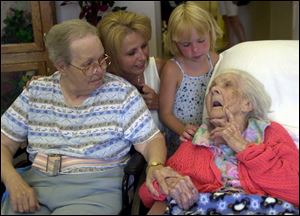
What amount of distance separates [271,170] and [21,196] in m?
0.73

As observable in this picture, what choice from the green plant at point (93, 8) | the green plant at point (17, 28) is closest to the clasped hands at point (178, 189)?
the green plant at point (17, 28)

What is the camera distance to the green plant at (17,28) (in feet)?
6.87

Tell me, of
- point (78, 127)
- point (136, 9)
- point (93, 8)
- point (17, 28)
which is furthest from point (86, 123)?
point (136, 9)

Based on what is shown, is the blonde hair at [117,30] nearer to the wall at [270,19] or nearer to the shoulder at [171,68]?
the shoulder at [171,68]

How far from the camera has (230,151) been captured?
1.29 m

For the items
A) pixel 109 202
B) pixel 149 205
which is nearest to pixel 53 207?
pixel 109 202

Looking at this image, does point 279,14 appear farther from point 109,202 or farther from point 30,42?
point 109,202

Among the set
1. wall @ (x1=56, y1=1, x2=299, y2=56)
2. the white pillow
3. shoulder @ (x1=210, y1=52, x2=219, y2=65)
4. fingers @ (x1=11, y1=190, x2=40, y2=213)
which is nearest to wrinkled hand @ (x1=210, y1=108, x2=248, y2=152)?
the white pillow

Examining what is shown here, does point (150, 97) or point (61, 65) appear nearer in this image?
point (61, 65)

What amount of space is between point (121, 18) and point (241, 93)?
57 cm

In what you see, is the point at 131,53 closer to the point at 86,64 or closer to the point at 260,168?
the point at 86,64

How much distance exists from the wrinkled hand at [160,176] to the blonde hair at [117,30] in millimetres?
509

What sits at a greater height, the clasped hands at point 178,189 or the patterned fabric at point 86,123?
the patterned fabric at point 86,123

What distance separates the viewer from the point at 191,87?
66.1 inches
